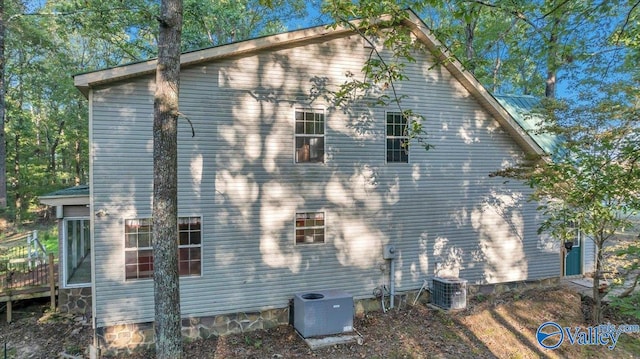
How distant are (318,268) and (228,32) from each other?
1435 cm

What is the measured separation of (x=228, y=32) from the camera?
59.2 ft

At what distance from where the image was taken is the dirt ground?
713cm

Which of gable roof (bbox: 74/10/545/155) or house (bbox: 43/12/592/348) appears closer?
gable roof (bbox: 74/10/545/155)

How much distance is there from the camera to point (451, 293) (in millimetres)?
8859

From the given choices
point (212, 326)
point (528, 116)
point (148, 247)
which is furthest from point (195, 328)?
point (528, 116)

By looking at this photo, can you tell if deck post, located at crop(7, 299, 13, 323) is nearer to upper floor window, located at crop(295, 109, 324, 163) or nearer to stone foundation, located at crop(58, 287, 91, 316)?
stone foundation, located at crop(58, 287, 91, 316)

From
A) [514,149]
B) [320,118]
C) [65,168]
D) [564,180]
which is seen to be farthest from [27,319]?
[65,168]

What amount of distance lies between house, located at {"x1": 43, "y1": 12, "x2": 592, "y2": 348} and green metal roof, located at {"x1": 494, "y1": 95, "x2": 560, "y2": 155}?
126cm

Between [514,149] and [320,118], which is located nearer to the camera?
[320,118]

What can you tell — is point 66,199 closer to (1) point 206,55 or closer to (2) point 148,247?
(2) point 148,247

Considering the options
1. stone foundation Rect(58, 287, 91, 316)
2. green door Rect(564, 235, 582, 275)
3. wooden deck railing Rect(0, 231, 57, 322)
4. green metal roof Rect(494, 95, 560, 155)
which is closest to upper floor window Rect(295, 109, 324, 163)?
stone foundation Rect(58, 287, 91, 316)

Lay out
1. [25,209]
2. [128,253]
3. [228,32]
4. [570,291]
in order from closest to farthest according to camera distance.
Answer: [128,253] < [570,291] < [228,32] < [25,209]

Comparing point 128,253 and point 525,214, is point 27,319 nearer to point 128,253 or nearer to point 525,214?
point 128,253

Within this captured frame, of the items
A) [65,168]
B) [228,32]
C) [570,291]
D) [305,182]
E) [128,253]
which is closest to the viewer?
[128,253]
